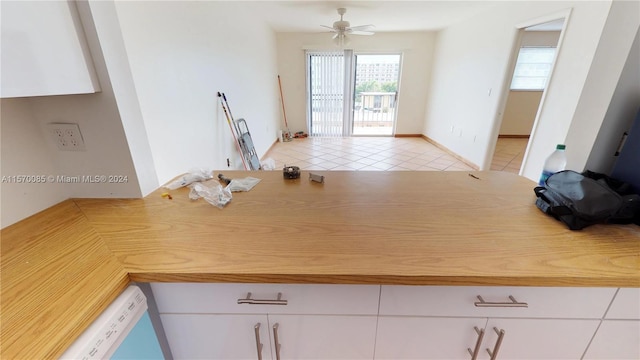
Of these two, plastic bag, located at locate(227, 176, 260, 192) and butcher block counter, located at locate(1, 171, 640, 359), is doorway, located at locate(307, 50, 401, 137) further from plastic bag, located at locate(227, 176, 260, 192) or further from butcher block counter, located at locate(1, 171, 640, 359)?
butcher block counter, located at locate(1, 171, 640, 359)

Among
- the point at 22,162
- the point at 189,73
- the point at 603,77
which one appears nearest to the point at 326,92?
the point at 189,73

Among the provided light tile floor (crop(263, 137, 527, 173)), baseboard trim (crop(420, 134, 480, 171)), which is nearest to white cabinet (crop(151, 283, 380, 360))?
light tile floor (crop(263, 137, 527, 173))

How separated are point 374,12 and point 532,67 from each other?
3882 millimetres

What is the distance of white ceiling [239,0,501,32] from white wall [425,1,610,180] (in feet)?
1.03

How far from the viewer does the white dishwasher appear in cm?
50

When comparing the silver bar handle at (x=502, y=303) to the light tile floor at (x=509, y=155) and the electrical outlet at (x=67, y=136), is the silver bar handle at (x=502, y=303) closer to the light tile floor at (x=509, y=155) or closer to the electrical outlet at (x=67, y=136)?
the electrical outlet at (x=67, y=136)

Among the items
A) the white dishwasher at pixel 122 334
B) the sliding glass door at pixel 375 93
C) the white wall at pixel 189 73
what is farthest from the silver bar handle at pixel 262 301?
the sliding glass door at pixel 375 93

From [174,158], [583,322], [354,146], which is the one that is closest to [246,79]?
[174,158]

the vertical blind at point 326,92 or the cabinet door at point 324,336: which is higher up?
the vertical blind at point 326,92

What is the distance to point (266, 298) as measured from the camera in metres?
0.67

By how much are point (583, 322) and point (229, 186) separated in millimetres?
1249

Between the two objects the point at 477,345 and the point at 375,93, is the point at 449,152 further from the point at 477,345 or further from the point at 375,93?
the point at 477,345

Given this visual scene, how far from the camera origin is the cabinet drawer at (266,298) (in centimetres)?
67

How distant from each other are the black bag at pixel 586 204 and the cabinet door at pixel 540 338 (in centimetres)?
29
